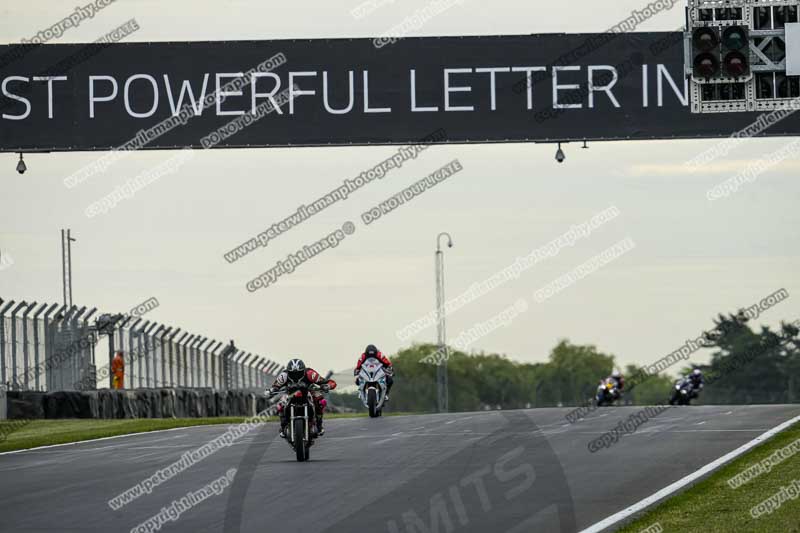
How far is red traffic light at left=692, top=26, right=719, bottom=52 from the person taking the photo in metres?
17.4

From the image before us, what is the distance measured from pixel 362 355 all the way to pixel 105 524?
17508 mm

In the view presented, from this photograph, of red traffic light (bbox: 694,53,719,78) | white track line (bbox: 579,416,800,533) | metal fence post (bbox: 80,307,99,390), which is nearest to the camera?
white track line (bbox: 579,416,800,533)

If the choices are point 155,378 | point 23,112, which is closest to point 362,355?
point 23,112

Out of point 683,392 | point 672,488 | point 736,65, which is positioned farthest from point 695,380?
point 672,488

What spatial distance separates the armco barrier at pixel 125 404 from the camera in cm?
3288

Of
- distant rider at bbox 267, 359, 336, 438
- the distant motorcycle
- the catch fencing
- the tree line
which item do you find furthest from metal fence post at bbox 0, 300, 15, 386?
the tree line

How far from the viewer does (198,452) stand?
21.1m

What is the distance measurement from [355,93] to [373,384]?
708cm

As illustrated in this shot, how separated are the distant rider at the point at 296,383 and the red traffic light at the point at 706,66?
590cm

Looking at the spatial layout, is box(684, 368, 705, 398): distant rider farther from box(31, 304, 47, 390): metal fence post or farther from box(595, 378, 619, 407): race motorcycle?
box(31, 304, 47, 390): metal fence post

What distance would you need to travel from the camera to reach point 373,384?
31.2 meters

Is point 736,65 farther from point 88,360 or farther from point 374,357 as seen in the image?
point 88,360

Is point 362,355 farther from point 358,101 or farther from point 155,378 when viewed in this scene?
point 155,378

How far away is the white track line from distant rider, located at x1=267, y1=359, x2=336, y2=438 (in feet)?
15.9
